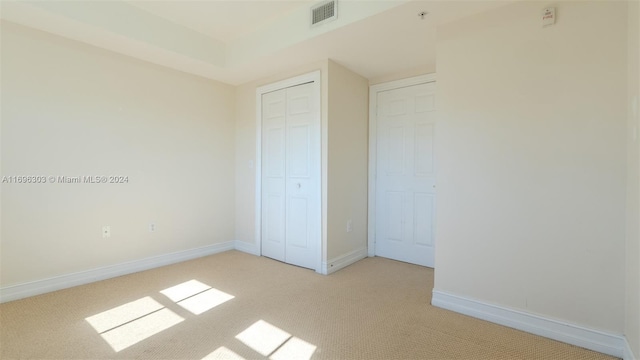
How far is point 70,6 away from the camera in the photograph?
7.39 ft

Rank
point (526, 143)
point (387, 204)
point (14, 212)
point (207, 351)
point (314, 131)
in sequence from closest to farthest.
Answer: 1. point (207, 351)
2. point (526, 143)
3. point (14, 212)
4. point (314, 131)
5. point (387, 204)

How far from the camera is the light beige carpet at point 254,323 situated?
1712mm

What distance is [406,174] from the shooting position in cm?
346

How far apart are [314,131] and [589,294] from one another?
252cm

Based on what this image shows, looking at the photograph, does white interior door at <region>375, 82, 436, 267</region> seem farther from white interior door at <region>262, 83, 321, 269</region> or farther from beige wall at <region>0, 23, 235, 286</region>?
beige wall at <region>0, 23, 235, 286</region>

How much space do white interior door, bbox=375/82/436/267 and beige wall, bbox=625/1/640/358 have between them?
1.69 metres

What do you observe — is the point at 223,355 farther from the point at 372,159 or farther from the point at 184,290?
the point at 372,159

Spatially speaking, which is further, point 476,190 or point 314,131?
point 314,131

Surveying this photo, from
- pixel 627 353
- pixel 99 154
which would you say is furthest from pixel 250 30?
pixel 627 353

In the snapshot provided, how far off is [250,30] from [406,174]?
2366 mm

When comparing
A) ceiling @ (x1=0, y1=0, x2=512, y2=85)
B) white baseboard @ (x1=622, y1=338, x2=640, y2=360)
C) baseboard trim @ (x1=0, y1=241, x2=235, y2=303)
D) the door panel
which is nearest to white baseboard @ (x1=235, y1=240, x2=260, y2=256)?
baseboard trim @ (x1=0, y1=241, x2=235, y2=303)

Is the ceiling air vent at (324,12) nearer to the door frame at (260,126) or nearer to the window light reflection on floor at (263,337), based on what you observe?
the door frame at (260,126)

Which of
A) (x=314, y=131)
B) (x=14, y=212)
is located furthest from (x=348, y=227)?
(x=14, y=212)

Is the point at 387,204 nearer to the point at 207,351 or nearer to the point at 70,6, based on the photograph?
the point at 207,351
